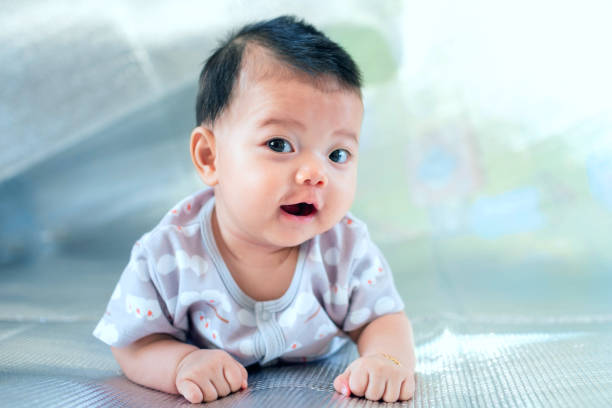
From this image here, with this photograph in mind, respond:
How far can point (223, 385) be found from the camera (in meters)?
0.73

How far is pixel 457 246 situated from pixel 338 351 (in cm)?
56

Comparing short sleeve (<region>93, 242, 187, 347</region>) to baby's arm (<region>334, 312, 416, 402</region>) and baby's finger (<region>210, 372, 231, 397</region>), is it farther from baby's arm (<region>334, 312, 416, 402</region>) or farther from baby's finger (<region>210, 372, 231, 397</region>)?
baby's arm (<region>334, 312, 416, 402</region>)

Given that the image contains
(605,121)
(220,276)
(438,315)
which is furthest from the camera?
(605,121)

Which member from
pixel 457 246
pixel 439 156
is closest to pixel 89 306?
pixel 457 246

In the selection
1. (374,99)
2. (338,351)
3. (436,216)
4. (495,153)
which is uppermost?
(374,99)

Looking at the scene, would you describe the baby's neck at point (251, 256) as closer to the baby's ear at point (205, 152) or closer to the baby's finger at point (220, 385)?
the baby's ear at point (205, 152)

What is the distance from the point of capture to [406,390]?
705 millimetres

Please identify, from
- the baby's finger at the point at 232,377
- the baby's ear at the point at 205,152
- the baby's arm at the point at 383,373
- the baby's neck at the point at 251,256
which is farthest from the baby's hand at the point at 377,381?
the baby's ear at the point at 205,152

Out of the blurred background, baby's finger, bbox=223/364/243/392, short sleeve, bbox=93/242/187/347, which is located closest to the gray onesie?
short sleeve, bbox=93/242/187/347

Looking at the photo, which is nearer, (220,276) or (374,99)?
(220,276)

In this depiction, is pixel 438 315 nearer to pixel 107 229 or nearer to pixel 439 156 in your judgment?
pixel 439 156

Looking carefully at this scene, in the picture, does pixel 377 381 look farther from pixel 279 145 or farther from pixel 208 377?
pixel 279 145

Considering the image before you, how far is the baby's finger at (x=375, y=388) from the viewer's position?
698 millimetres

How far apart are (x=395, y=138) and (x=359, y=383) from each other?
1.04m
